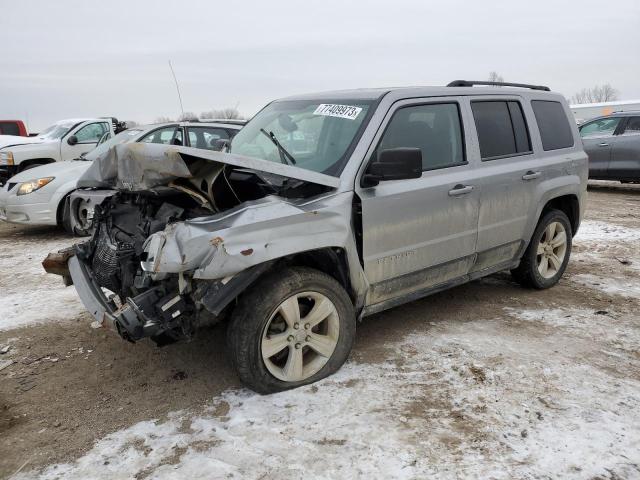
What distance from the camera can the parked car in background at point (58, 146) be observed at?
10.8m

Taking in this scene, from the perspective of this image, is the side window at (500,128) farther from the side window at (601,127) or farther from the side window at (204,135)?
the side window at (601,127)

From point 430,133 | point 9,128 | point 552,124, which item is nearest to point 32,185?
point 430,133

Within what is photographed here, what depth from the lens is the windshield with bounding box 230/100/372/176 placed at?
357 centimetres

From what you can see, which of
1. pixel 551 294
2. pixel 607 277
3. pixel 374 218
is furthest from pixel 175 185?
pixel 607 277

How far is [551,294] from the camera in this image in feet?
16.7

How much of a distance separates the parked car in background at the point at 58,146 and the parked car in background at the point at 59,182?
342 cm

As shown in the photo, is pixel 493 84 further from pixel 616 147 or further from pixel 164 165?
pixel 616 147

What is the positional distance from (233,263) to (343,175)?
39.5 inches

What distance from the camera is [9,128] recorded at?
19.1m

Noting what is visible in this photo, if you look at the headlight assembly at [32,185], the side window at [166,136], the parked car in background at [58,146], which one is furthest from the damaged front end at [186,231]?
the parked car in background at [58,146]

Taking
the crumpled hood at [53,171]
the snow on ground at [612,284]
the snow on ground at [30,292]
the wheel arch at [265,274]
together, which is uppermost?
the crumpled hood at [53,171]

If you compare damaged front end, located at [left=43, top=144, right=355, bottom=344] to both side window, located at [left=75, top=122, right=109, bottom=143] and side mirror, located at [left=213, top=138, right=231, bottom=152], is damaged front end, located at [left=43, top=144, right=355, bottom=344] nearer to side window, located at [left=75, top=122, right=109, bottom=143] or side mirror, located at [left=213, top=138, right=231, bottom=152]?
side mirror, located at [left=213, top=138, right=231, bottom=152]

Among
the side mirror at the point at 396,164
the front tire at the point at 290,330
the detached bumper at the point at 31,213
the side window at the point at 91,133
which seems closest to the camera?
the front tire at the point at 290,330

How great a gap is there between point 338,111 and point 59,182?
5.50 meters
